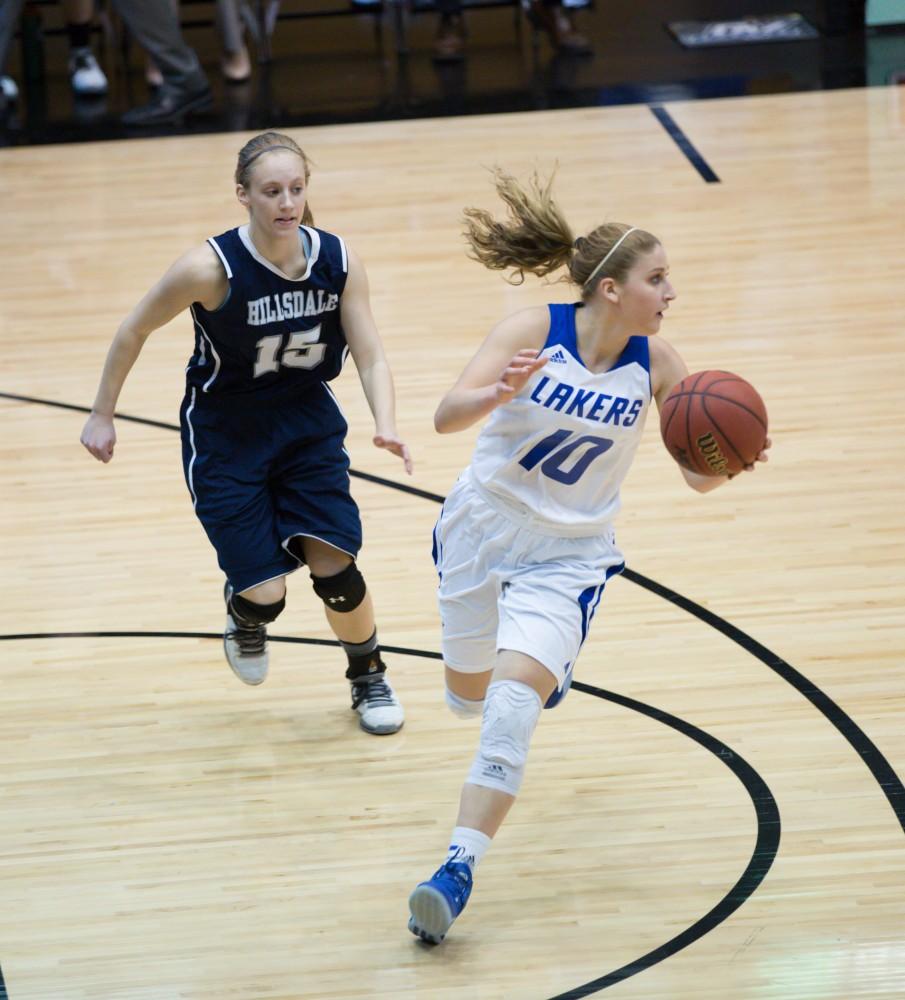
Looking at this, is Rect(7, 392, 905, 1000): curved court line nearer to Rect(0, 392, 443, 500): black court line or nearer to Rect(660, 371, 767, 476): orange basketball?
Rect(0, 392, 443, 500): black court line

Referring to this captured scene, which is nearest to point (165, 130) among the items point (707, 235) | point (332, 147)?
point (332, 147)

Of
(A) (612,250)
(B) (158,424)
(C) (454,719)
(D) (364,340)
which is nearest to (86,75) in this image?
(B) (158,424)

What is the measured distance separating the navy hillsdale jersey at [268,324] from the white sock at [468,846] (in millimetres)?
1289

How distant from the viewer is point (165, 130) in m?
10.8

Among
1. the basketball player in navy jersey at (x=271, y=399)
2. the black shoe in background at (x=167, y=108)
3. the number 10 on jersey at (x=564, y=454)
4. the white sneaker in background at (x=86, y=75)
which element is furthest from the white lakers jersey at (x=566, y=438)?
the white sneaker in background at (x=86, y=75)

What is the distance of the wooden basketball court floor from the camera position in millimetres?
3420

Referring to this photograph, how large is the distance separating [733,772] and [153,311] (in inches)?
70.8

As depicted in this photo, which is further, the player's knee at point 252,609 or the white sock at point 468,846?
the player's knee at point 252,609

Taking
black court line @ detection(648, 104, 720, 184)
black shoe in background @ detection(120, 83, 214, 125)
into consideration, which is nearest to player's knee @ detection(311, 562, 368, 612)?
black court line @ detection(648, 104, 720, 184)

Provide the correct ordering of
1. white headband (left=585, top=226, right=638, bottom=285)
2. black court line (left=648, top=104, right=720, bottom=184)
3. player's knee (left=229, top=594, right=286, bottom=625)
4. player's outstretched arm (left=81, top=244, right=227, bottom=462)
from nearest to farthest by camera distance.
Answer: white headband (left=585, top=226, right=638, bottom=285) → player's outstretched arm (left=81, top=244, right=227, bottom=462) → player's knee (left=229, top=594, right=286, bottom=625) → black court line (left=648, top=104, right=720, bottom=184)

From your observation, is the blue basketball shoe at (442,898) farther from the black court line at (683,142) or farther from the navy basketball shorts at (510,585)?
the black court line at (683,142)

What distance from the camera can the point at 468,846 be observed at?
3.35 m

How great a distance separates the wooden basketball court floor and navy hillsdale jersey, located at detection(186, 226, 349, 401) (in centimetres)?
96

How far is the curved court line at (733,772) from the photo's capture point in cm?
333
